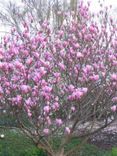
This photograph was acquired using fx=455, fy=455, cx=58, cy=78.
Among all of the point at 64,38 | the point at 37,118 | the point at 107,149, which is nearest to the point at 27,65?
the point at 37,118

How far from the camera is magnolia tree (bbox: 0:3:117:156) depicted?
4996mm

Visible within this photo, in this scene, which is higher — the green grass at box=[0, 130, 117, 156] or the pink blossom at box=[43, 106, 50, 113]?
the pink blossom at box=[43, 106, 50, 113]

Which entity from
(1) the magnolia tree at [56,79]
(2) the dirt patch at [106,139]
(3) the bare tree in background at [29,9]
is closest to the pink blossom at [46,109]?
(1) the magnolia tree at [56,79]

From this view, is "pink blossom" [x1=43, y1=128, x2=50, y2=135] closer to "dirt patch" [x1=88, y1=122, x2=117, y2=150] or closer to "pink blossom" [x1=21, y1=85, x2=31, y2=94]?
"pink blossom" [x1=21, y1=85, x2=31, y2=94]

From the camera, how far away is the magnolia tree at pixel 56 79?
500 centimetres

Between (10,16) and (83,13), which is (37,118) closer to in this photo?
(83,13)

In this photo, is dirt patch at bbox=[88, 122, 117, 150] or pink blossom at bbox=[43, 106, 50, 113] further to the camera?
dirt patch at bbox=[88, 122, 117, 150]

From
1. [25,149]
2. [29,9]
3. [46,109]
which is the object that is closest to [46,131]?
[46,109]

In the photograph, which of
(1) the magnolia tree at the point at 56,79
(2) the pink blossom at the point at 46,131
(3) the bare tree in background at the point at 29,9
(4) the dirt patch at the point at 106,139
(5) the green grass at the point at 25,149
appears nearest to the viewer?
(1) the magnolia tree at the point at 56,79

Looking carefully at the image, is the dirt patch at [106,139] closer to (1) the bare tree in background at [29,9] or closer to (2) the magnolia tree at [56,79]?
(2) the magnolia tree at [56,79]

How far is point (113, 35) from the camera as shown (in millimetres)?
6477

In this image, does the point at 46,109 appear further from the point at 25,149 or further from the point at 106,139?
the point at 106,139

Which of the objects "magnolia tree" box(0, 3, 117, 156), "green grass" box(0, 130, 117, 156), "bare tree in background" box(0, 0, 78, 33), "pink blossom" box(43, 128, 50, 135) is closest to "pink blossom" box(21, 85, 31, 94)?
"magnolia tree" box(0, 3, 117, 156)

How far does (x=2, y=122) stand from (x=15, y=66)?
332 cm
